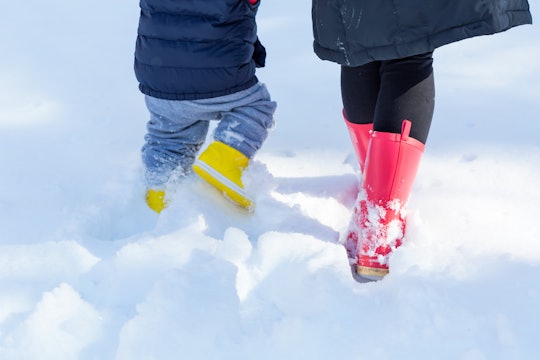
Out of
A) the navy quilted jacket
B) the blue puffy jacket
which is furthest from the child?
the navy quilted jacket

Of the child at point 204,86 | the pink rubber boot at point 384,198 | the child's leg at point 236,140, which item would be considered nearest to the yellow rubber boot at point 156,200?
the child at point 204,86

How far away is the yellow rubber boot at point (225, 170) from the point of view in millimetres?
1366

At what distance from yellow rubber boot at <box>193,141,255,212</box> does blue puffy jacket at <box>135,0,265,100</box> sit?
0.38ft

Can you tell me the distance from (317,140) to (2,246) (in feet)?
2.60

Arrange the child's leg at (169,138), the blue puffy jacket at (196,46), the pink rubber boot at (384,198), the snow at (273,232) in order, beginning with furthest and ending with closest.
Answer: the child's leg at (169,138) < the blue puffy jacket at (196,46) < the pink rubber boot at (384,198) < the snow at (273,232)

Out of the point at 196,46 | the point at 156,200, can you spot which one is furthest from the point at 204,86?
the point at 156,200

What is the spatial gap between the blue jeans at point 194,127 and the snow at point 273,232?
0.07 metres

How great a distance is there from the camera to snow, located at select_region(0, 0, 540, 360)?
0.96 m

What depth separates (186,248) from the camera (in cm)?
117

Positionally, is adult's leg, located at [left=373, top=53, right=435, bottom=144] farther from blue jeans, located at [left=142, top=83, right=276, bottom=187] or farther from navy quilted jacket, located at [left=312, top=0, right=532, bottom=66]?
blue jeans, located at [left=142, top=83, right=276, bottom=187]

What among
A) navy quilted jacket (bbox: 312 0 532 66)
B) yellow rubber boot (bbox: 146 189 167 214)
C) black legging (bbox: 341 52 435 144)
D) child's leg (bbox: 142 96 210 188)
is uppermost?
navy quilted jacket (bbox: 312 0 532 66)

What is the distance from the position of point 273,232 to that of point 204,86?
1.19 feet

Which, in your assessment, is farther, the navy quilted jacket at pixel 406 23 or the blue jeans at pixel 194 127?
the blue jeans at pixel 194 127

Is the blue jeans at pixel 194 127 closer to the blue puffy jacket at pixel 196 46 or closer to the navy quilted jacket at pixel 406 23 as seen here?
the blue puffy jacket at pixel 196 46
